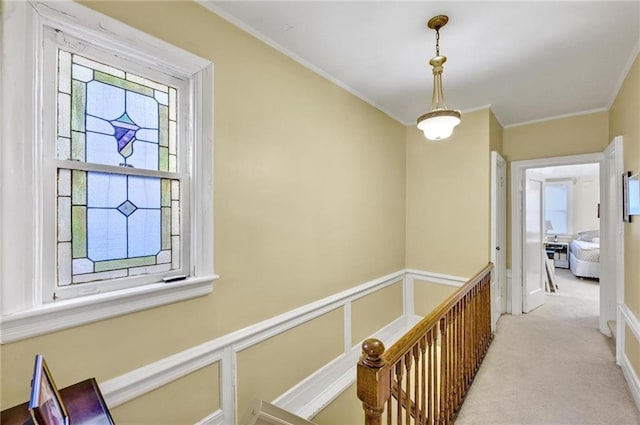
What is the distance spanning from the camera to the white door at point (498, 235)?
3.26 meters

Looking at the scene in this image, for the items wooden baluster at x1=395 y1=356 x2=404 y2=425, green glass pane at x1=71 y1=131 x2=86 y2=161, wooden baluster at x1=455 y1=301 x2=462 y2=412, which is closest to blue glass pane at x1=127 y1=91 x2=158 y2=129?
green glass pane at x1=71 y1=131 x2=86 y2=161

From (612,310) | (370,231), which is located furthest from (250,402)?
(612,310)

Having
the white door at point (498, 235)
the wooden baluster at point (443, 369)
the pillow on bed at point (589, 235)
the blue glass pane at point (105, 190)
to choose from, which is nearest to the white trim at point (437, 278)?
the white door at point (498, 235)

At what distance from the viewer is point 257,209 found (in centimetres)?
199

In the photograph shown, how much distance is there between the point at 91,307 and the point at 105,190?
54cm

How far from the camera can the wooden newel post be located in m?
1.14

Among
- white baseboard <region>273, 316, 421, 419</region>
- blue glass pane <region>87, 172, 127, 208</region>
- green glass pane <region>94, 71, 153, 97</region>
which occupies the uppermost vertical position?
green glass pane <region>94, 71, 153, 97</region>

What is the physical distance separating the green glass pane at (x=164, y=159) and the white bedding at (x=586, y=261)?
7.70 meters

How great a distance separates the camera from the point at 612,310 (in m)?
3.25

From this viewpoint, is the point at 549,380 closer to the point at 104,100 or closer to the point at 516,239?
the point at 516,239

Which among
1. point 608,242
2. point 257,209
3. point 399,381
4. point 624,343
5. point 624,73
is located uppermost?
point 624,73

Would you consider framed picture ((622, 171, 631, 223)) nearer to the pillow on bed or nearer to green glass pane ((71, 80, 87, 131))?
green glass pane ((71, 80, 87, 131))

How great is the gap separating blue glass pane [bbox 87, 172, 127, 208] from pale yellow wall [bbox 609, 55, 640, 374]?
344 cm

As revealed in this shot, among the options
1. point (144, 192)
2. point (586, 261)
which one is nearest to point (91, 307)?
point (144, 192)
